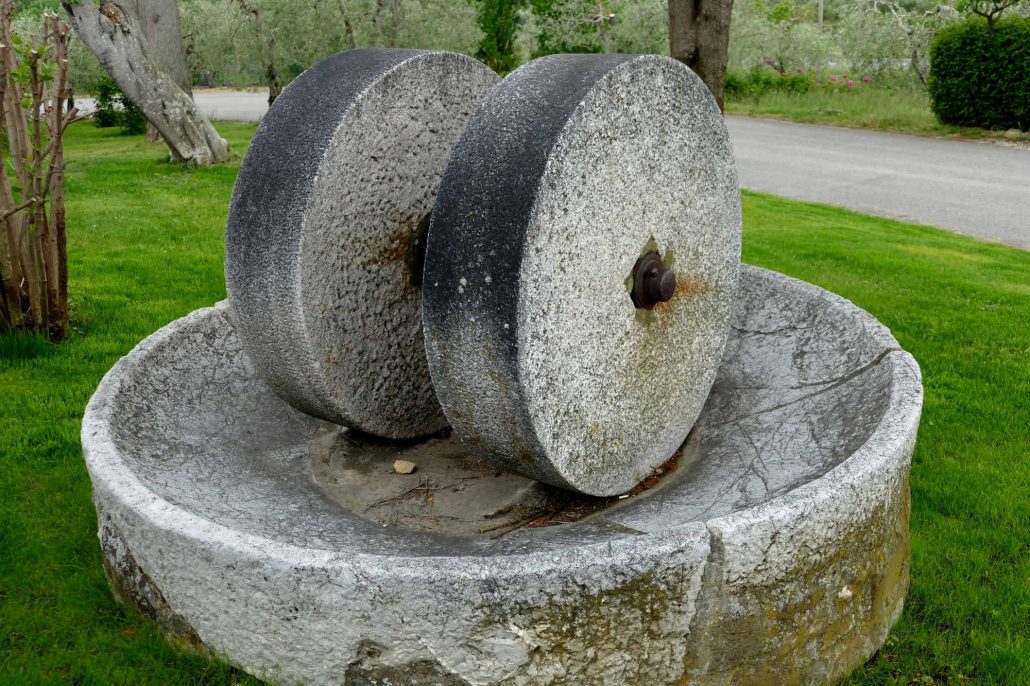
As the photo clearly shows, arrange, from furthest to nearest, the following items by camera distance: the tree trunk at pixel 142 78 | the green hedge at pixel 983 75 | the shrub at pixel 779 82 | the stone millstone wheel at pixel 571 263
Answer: the shrub at pixel 779 82, the green hedge at pixel 983 75, the tree trunk at pixel 142 78, the stone millstone wheel at pixel 571 263

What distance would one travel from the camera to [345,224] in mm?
3115

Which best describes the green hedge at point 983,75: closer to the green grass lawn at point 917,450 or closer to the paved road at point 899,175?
the paved road at point 899,175

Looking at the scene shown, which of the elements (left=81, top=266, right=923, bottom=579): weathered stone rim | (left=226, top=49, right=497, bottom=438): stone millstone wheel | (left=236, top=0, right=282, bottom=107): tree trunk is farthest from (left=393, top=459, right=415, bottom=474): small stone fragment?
(left=236, top=0, right=282, bottom=107): tree trunk

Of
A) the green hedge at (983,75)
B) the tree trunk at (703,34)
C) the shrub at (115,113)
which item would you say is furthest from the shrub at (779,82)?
the tree trunk at (703,34)

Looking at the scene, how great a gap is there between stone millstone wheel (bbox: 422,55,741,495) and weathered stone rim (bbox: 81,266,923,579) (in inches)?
17.5

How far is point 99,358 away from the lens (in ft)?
16.1

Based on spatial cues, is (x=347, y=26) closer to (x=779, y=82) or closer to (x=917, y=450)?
(x=779, y=82)

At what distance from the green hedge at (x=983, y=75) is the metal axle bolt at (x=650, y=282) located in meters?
13.8

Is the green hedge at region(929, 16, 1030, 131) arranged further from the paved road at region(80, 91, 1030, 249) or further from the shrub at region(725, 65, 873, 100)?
the shrub at region(725, 65, 873, 100)

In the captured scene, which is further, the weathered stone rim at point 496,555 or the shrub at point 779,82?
the shrub at point 779,82

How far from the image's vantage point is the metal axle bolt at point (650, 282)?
9.68 ft

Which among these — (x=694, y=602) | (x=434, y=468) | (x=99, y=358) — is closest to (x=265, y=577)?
(x=694, y=602)

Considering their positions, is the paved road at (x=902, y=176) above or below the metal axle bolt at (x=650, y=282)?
below

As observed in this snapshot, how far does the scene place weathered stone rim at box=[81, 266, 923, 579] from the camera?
2.23 meters
